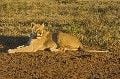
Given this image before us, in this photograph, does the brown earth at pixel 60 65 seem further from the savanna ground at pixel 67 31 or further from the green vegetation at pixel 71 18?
the green vegetation at pixel 71 18

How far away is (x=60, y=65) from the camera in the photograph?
9.72 m

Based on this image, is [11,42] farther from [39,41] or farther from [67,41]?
[67,41]

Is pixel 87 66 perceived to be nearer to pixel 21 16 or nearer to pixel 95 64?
pixel 95 64

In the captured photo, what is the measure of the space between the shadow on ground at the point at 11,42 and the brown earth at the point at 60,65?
0.69 meters

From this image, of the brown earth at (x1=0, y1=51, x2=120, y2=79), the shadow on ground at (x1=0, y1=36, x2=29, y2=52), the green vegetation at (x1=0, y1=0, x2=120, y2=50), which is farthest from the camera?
Result: the green vegetation at (x1=0, y1=0, x2=120, y2=50)

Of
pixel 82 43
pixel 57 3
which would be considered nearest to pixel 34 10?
pixel 57 3

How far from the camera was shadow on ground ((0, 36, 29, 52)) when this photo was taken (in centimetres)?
1120

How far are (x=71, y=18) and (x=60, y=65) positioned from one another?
633 centimetres

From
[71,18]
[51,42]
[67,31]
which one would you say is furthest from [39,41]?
[71,18]

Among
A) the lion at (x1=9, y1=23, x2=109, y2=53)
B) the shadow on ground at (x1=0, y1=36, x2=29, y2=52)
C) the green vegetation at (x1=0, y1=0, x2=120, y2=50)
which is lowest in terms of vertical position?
the green vegetation at (x1=0, y1=0, x2=120, y2=50)

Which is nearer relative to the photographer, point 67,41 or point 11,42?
point 67,41

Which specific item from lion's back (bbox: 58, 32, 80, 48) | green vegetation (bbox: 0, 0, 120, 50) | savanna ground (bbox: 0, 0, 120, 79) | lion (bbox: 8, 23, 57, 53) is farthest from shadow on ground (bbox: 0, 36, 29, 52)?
lion's back (bbox: 58, 32, 80, 48)

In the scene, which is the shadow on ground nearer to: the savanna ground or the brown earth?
the savanna ground

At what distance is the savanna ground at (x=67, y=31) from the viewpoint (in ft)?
30.6
